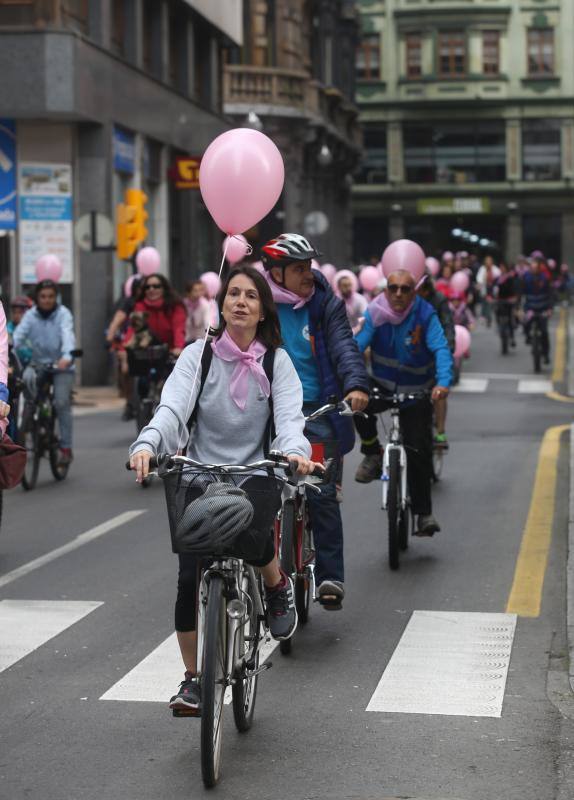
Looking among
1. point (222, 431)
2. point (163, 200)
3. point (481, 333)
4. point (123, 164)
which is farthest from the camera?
point (481, 333)

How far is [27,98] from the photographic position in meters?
24.7

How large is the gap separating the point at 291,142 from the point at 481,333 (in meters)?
7.52

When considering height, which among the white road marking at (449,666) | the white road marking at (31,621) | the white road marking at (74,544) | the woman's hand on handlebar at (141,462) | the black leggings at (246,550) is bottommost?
the white road marking at (74,544)

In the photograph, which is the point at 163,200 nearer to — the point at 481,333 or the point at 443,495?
the point at 481,333

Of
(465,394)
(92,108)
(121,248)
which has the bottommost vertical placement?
(465,394)

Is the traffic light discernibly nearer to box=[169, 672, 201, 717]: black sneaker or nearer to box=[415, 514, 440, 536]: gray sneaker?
box=[415, 514, 440, 536]: gray sneaker

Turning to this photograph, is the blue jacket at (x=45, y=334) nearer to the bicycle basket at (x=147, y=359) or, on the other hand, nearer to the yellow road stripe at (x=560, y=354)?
the bicycle basket at (x=147, y=359)

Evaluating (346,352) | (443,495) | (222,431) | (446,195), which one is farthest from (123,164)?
(446,195)

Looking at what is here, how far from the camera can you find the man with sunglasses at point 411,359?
10.0 meters

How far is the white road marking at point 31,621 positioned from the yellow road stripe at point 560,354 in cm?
1834

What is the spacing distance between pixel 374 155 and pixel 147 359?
2637 inches

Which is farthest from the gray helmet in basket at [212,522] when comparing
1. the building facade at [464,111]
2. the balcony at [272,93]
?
the building facade at [464,111]

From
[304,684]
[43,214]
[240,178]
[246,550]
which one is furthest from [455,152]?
[246,550]

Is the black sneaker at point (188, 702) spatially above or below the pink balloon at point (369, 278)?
below
